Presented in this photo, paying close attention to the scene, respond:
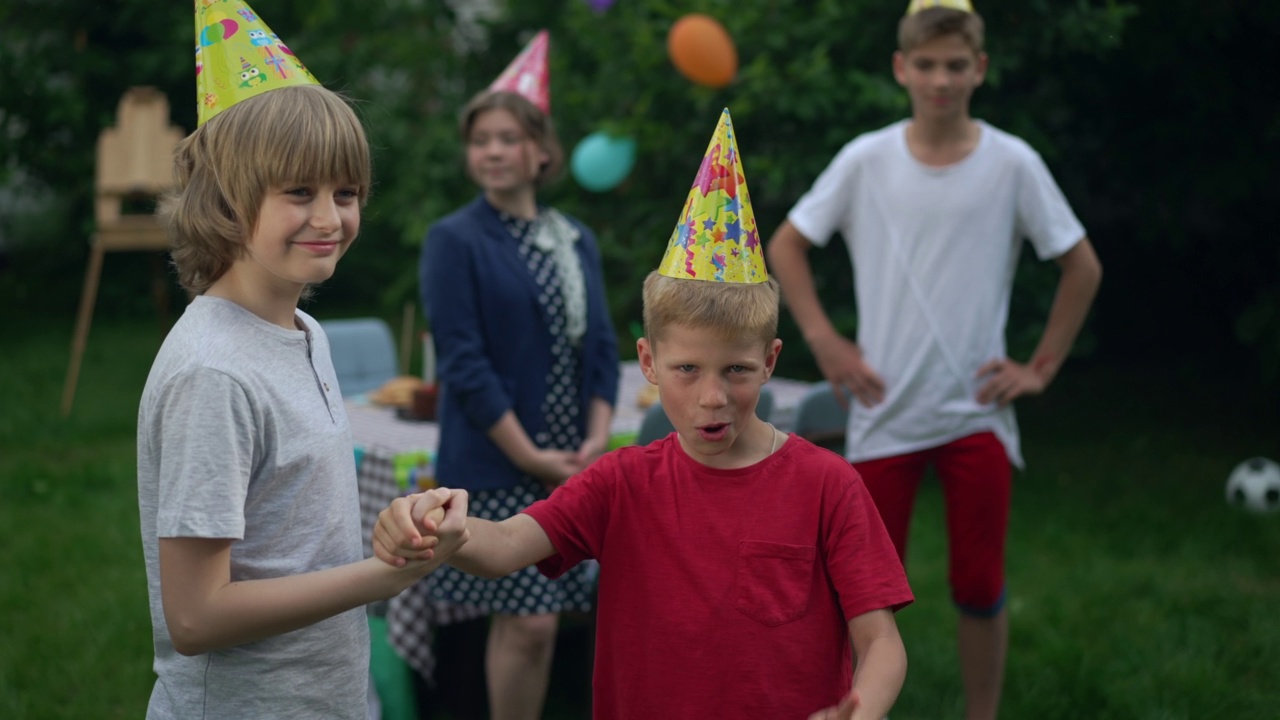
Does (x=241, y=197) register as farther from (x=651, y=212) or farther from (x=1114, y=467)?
(x=1114, y=467)

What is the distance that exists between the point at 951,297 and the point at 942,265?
0.09 metres

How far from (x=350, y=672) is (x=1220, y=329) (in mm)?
9238

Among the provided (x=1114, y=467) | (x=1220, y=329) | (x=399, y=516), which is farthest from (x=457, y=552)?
(x=1220, y=329)

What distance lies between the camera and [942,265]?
3414mm

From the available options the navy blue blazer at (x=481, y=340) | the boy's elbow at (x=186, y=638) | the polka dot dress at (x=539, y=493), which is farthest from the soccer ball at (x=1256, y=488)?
the boy's elbow at (x=186, y=638)

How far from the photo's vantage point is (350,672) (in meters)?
2.06

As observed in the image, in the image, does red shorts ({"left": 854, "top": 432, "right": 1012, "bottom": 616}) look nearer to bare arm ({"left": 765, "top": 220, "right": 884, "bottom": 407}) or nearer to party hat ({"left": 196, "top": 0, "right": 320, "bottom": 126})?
bare arm ({"left": 765, "top": 220, "right": 884, "bottom": 407})

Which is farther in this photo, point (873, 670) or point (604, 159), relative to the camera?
point (604, 159)

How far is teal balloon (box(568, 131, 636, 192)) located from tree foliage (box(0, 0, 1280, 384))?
0.29 feet

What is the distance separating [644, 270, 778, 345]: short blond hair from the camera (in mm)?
2002

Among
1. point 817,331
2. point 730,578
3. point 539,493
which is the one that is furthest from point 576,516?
point 817,331

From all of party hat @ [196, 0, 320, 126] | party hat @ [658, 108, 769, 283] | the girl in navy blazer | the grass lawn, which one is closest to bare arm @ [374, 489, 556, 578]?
party hat @ [658, 108, 769, 283]

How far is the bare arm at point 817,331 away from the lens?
3.53 metres

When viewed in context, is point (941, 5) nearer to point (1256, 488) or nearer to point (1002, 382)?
point (1002, 382)
